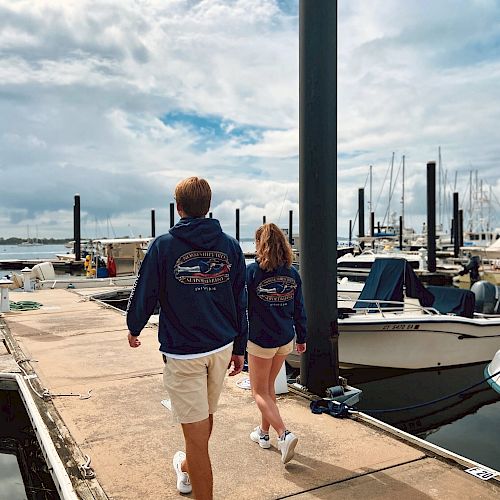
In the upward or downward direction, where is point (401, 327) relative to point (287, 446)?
downward

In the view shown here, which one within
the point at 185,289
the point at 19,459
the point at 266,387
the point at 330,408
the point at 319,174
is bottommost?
the point at 19,459

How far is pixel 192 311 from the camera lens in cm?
298

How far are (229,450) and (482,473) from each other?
1.83 metres

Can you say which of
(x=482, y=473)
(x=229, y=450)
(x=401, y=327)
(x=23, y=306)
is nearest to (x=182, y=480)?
(x=229, y=450)

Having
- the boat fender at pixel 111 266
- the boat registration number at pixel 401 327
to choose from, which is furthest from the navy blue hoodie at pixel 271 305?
the boat fender at pixel 111 266

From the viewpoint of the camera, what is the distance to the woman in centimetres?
405

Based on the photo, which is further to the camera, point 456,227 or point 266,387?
point 456,227

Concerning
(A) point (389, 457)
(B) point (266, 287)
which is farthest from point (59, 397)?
(A) point (389, 457)

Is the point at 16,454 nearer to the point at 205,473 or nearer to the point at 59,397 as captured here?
the point at 59,397

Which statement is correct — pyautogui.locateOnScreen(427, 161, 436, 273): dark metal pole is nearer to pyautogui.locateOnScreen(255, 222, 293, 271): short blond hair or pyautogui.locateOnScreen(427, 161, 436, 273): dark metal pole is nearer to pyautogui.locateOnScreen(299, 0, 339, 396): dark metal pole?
pyautogui.locateOnScreen(299, 0, 339, 396): dark metal pole

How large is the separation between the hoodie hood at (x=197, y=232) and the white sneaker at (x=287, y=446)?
163cm

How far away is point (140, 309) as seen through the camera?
301 centimetres

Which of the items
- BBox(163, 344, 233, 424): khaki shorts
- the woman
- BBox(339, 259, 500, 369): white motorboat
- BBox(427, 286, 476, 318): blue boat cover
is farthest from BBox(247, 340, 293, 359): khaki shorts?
BBox(427, 286, 476, 318): blue boat cover

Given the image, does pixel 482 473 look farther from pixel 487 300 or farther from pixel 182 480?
pixel 487 300
